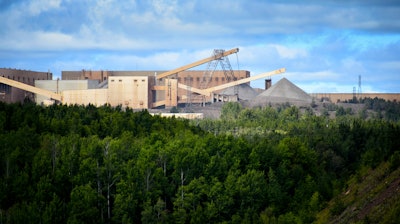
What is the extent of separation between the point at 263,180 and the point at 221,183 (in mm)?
2808

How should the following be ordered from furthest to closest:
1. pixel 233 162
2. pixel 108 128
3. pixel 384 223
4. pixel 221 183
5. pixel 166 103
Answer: pixel 166 103
pixel 108 128
pixel 233 162
pixel 221 183
pixel 384 223

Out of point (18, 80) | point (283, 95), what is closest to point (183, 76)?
point (283, 95)

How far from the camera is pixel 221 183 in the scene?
7538 centimetres

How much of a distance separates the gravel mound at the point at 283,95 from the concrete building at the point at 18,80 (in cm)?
3228

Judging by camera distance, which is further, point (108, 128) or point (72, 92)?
point (72, 92)

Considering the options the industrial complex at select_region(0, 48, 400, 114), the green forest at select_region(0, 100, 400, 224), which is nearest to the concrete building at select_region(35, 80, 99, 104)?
the industrial complex at select_region(0, 48, 400, 114)

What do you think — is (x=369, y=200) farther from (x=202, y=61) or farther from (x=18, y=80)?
(x=202, y=61)

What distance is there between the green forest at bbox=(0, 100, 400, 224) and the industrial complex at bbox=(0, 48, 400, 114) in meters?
56.8

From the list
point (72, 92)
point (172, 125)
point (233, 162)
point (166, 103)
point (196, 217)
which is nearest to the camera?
point (196, 217)

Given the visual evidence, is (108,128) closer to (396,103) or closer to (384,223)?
(384,223)

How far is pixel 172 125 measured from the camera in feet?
351

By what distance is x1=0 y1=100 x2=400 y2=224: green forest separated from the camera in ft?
226

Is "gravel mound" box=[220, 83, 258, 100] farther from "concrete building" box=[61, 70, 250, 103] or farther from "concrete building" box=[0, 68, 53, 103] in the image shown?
"concrete building" box=[0, 68, 53, 103]

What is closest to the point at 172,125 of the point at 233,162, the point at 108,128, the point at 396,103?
the point at 108,128
